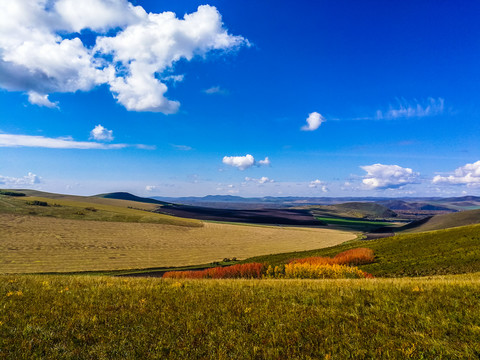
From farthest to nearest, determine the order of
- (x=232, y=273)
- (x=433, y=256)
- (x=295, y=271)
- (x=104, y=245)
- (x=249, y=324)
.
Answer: (x=104, y=245) → (x=433, y=256) → (x=232, y=273) → (x=295, y=271) → (x=249, y=324)

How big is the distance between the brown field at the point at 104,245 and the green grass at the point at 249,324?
149 ft

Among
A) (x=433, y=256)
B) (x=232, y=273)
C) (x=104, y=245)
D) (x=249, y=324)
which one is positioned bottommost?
(x=104, y=245)

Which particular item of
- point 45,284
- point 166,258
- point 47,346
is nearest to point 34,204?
point 166,258

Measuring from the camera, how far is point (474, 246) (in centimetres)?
3334

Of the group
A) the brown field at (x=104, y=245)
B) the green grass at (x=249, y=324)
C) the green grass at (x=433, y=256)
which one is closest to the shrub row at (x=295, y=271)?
the green grass at (x=433, y=256)

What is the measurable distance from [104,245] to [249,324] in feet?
236

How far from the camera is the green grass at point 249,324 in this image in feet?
21.9

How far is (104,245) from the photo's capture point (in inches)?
2766

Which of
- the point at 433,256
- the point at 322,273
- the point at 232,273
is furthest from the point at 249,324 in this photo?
the point at 433,256

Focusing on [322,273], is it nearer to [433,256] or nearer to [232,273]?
[232,273]

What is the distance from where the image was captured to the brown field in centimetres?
5203

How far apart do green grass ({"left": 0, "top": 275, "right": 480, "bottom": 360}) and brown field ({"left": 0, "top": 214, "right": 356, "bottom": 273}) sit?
149ft

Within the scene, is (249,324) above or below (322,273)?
above

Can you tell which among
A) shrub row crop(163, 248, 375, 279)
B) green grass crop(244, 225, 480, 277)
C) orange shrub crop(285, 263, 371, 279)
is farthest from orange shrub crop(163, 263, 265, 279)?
green grass crop(244, 225, 480, 277)
